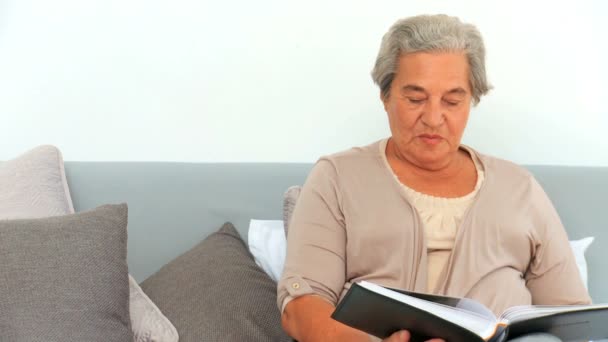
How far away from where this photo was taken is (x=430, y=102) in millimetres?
1897

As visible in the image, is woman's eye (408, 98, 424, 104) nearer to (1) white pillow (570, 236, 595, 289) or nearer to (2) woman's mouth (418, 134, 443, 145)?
(2) woman's mouth (418, 134, 443, 145)

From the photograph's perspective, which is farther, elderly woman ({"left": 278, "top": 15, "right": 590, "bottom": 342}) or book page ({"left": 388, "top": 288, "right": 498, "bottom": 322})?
elderly woman ({"left": 278, "top": 15, "right": 590, "bottom": 342})

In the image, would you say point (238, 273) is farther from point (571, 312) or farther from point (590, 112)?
point (590, 112)

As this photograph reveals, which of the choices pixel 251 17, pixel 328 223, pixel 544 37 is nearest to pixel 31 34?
pixel 251 17

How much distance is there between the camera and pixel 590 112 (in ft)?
8.58

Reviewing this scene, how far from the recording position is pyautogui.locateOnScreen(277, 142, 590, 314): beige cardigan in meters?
1.86

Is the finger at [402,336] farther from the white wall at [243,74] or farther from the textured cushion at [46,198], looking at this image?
the white wall at [243,74]

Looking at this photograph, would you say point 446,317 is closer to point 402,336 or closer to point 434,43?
point 402,336

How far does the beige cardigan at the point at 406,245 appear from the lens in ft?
6.09

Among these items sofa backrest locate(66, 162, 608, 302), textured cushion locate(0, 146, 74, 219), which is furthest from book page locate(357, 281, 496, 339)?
textured cushion locate(0, 146, 74, 219)

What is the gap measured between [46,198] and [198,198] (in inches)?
15.6

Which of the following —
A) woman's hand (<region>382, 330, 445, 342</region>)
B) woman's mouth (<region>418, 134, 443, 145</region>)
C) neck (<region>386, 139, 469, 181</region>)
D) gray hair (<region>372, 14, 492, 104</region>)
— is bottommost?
woman's hand (<region>382, 330, 445, 342</region>)

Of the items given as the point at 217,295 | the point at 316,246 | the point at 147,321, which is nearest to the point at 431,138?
the point at 316,246

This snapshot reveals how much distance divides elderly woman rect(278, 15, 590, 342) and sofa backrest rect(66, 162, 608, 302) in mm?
317
